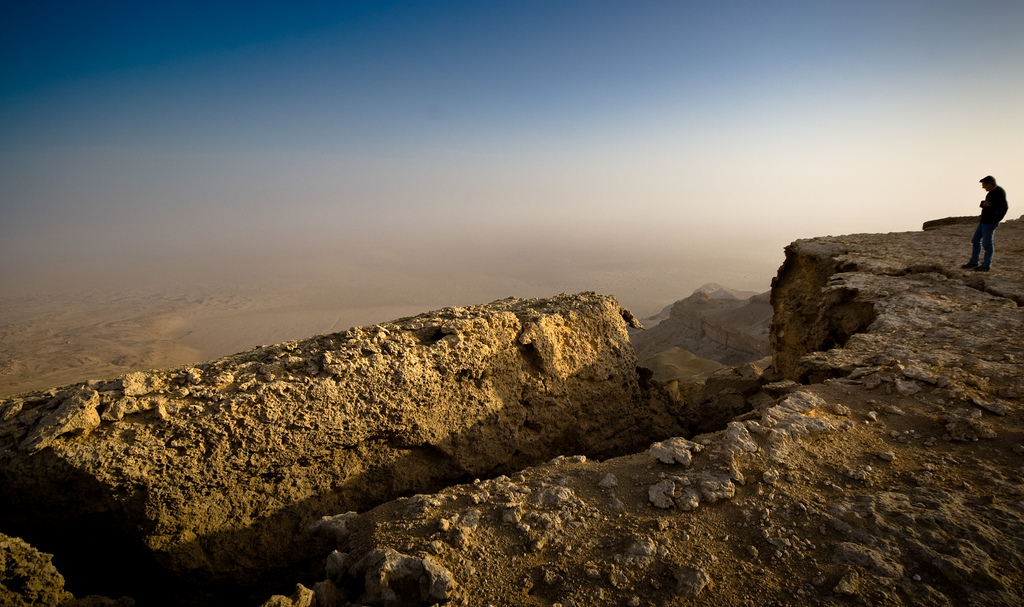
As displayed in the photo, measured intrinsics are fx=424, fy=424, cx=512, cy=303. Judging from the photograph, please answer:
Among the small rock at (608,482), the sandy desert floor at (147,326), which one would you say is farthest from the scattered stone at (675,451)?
the sandy desert floor at (147,326)

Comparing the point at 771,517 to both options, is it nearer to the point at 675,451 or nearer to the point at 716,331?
the point at 675,451

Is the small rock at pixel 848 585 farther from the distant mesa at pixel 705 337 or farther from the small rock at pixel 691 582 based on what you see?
the distant mesa at pixel 705 337

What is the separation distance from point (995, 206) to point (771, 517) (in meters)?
6.39

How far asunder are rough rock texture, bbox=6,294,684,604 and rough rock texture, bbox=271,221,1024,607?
26.9 inches

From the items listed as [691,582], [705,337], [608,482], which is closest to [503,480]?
[608,482]

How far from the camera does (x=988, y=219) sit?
5457 mm

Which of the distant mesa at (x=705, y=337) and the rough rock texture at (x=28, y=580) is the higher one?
the rough rock texture at (x=28, y=580)

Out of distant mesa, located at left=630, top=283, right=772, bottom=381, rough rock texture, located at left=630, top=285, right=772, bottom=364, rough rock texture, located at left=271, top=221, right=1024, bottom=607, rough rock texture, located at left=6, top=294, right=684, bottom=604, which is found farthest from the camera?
rough rock texture, located at left=630, top=285, right=772, bottom=364

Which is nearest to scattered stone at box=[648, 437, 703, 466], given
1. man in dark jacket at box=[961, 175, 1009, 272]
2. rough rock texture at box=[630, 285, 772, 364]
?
man in dark jacket at box=[961, 175, 1009, 272]

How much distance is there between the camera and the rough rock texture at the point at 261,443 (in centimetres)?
264

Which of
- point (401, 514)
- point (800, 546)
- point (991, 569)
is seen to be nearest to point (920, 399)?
point (991, 569)

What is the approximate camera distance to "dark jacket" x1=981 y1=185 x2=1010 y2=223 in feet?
18.0

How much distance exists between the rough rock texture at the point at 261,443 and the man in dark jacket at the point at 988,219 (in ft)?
19.4

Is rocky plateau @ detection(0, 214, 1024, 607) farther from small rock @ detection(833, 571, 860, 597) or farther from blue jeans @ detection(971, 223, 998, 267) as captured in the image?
blue jeans @ detection(971, 223, 998, 267)
